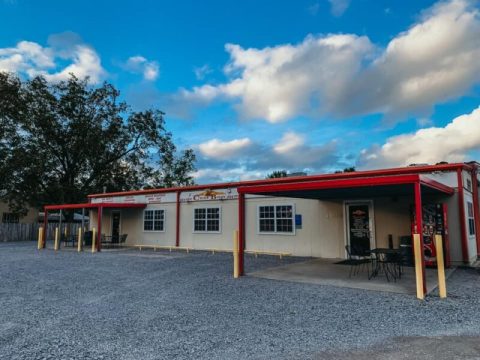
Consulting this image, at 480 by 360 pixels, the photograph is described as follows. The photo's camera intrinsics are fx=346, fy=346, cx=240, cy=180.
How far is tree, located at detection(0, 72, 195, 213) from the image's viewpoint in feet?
87.9

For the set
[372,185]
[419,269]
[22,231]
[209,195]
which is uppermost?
[209,195]

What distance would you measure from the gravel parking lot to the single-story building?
1739mm

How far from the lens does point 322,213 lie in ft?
43.3

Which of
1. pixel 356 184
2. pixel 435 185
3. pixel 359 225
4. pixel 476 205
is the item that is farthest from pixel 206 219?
pixel 476 205

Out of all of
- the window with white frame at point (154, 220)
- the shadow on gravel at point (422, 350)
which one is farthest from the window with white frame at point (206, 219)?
the shadow on gravel at point (422, 350)

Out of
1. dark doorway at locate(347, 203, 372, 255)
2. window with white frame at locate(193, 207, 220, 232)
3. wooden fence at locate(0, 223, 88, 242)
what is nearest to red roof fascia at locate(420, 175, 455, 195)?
dark doorway at locate(347, 203, 372, 255)

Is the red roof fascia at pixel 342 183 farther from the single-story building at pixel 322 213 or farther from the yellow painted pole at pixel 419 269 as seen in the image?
the yellow painted pole at pixel 419 269

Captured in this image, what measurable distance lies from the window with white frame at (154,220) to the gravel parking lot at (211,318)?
9691 mm

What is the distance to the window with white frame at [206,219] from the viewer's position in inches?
640

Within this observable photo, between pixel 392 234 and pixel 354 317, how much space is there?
7.15 metres

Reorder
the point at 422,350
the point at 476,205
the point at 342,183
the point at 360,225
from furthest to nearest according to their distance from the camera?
the point at 360,225
the point at 476,205
the point at 342,183
the point at 422,350

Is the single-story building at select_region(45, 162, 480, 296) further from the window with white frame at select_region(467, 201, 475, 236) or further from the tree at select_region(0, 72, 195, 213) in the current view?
the tree at select_region(0, 72, 195, 213)

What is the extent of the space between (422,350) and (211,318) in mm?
2847

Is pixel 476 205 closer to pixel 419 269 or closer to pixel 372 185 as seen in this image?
pixel 372 185
